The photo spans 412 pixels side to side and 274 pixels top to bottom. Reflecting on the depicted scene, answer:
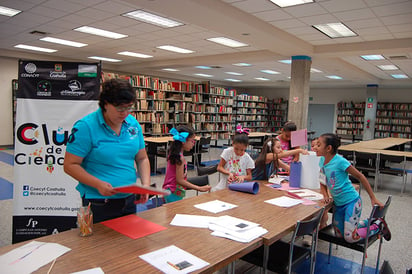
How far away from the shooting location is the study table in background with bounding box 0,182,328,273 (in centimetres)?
126

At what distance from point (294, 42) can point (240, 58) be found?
2.36 metres

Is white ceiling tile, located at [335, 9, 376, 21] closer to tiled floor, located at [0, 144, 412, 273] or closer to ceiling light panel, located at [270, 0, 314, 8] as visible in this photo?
ceiling light panel, located at [270, 0, 314, 8]

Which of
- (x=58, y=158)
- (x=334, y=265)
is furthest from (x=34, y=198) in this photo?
(x=334, y=265)

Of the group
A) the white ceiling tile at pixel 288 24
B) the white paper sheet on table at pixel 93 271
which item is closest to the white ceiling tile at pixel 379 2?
the white ceiling tile at pixel 288 24

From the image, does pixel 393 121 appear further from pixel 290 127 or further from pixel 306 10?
pixel 290 127

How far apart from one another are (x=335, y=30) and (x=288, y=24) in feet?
3.77

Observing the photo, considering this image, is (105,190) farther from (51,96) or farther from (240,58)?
(240,58)

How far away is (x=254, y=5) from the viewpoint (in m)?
4.71

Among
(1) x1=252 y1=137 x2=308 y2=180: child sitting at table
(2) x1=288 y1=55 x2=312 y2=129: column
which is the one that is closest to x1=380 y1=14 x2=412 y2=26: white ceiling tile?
(2) x1=288 y1=55 x2=312 y2=129: column

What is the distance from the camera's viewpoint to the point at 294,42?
6.64m

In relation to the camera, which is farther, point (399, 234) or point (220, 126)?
point (220, 126)

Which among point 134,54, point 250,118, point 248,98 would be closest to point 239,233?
point 134,54

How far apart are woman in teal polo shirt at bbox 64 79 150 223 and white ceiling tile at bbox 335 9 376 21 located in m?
4.57

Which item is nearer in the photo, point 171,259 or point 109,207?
point 171,259
